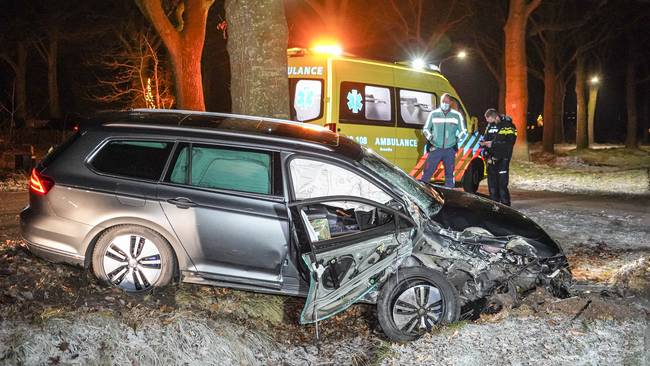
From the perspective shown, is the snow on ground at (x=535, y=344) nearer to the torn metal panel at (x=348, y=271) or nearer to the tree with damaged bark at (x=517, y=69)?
the torn metal panel at (x=348, y=271)

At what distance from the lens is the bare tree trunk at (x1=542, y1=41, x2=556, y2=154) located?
88.5 feet

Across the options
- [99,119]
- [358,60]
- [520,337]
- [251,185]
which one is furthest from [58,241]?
[358,60]

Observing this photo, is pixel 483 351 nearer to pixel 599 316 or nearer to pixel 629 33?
pixel 599 316

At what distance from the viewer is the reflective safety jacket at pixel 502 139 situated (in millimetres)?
9828

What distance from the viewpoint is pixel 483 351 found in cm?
412

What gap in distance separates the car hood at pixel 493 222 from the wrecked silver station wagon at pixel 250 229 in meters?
0.03

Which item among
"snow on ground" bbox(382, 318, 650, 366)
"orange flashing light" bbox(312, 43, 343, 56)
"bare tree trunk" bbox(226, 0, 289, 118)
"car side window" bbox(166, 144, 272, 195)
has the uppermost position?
"orange flashing light" bbox(312, 43, 343, 56)

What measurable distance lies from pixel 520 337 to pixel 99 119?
3.79 metres

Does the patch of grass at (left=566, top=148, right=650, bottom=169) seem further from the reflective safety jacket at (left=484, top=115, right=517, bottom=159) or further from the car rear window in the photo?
the car rear window

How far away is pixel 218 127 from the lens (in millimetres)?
5012

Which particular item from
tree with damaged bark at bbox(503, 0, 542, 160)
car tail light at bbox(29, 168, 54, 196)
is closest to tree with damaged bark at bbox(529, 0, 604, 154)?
tree with damaged bark at bbox(503, 0, 542, 160)

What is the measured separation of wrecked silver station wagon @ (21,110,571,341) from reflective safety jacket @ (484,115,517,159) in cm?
488

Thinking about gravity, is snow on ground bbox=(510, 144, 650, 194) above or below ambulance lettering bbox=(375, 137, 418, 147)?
below

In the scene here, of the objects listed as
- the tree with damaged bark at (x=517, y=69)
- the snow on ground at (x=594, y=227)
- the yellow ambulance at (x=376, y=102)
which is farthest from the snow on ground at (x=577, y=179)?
the snow on ground at (x=594, y=227)
